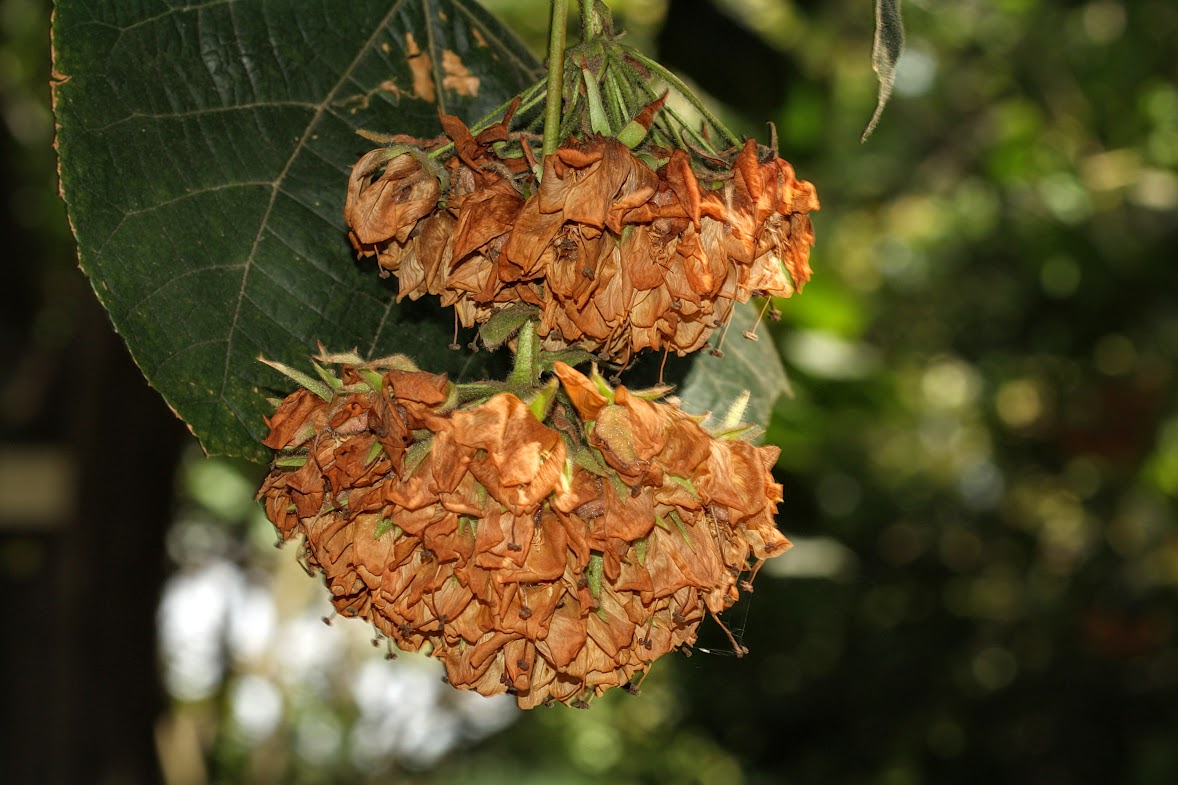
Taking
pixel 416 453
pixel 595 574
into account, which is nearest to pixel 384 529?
pixel 416 453

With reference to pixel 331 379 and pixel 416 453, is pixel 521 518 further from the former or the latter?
pixel 331 379

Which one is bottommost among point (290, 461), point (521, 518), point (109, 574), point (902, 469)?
point (902, 469)

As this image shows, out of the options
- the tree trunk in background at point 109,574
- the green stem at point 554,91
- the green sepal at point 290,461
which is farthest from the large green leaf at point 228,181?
the tree trunk in background at point 109,574

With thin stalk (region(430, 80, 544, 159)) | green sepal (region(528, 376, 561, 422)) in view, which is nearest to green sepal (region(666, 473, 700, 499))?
green sepal (region(528, 376, 561, 422))

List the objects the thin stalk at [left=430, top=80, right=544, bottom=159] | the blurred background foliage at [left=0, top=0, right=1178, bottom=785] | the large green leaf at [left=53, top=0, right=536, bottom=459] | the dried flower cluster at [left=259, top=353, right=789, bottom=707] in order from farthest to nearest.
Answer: the blurred background foliage at [left=0, top=0, right=1178, bottom=785], the large green leaf at [left=53, top=0, right=536, bottom=459], the thin stalk at [left=430, top=80, right=544, bottom=159], the dried flower cluster at [left=259, top=353, right=789, bottom=707]

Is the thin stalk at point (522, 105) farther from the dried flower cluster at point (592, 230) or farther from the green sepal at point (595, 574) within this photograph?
the green sepal at point (595, 574)

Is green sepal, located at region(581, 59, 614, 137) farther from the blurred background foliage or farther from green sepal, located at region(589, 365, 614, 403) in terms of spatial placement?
the blurred background foliage
